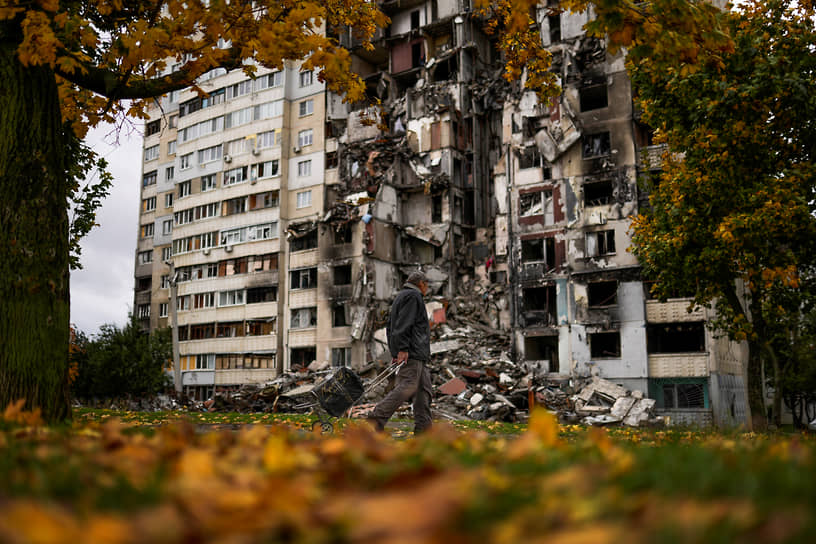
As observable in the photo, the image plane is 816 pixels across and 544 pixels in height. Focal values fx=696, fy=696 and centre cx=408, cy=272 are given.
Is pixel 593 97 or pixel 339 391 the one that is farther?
pixel 593 97

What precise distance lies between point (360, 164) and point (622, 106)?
20.0 metres

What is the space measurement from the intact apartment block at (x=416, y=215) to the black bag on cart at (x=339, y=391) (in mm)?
21580

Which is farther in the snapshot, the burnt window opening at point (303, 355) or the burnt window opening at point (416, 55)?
the burnt window opening at point (416, 55)

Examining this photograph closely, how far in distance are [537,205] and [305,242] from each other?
61.8ft

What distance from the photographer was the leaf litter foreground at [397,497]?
1696mm

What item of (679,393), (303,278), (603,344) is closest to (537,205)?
(603,344)

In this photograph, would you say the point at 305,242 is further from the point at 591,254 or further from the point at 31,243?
the point at 31,243

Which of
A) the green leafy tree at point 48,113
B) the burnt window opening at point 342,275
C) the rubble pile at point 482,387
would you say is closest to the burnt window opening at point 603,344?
the rubble pile at point 482,387

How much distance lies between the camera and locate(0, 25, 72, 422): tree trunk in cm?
655

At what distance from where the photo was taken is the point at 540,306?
136 ft

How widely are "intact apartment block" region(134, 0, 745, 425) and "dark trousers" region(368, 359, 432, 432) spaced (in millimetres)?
23140

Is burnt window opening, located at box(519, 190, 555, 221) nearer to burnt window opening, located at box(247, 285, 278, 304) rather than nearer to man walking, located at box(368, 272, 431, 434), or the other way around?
burnt window opening, located at box(247, 285, 278, 304)

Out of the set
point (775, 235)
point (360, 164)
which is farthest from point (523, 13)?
point (360, 164)

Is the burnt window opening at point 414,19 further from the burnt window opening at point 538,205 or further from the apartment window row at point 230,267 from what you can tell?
the apartment window row at point 230,267
